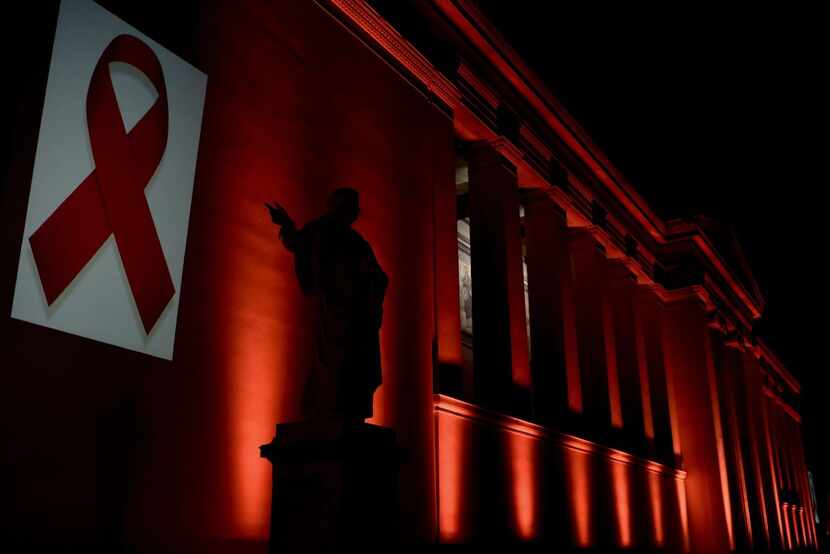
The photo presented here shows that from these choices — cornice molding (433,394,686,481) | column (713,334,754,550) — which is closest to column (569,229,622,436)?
cornice molding (433,394,686,481)

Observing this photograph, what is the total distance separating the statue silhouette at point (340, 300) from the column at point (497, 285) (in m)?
5.59

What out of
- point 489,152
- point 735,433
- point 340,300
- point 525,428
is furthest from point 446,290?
point 735,433

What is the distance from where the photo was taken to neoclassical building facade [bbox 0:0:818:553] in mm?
5512

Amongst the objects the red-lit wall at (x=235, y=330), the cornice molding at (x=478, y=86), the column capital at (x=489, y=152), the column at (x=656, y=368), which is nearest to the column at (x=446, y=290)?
the red-lit wall at (x=235, y=330)

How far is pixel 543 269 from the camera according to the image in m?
14.5

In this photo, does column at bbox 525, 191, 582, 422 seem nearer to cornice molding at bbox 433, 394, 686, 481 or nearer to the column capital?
cornice molding at bbox 433, 394, 686, 481

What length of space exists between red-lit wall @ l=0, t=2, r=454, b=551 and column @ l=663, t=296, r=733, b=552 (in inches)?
468

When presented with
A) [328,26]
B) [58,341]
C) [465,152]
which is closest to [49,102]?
[58,341]

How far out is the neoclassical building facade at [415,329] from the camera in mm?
5512

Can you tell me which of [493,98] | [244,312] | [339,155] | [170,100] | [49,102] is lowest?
[244,312]

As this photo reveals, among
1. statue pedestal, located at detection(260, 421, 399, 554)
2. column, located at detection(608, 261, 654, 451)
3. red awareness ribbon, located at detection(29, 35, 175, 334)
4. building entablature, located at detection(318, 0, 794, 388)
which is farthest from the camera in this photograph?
column, located at detection(608, 261, 654, 451)

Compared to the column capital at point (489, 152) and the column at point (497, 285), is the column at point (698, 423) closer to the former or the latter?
the column at point (497, 285)

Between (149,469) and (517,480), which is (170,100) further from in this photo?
(517,480)

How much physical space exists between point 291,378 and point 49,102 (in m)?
3.36
